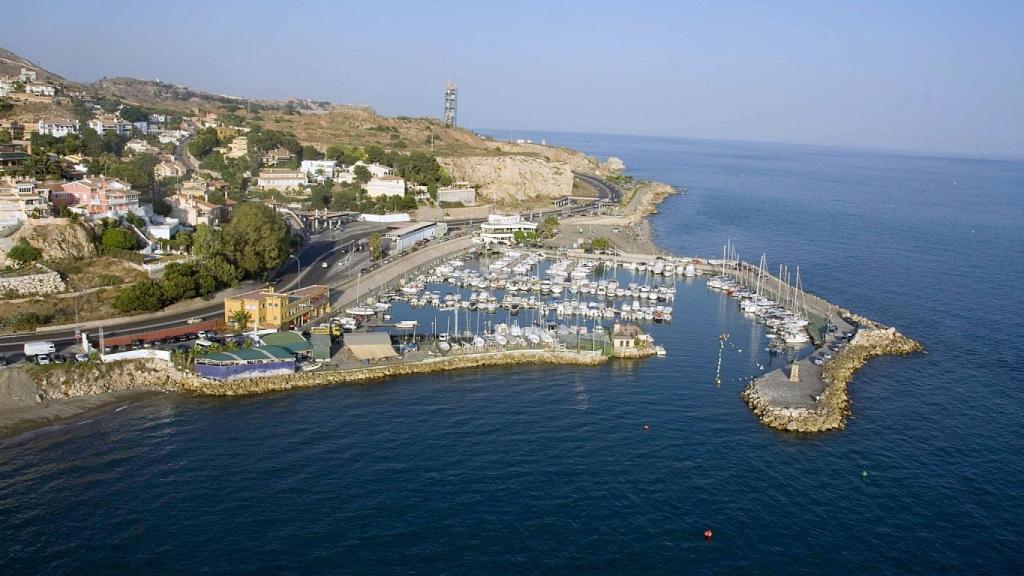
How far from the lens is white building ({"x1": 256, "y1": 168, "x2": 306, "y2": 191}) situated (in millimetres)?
71812

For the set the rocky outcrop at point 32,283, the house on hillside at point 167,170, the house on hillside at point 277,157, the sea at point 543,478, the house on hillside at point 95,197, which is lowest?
the sea at point 543,478

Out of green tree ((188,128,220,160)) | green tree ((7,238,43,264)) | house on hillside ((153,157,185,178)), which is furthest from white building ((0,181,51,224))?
green tree ((188,128,220,160))

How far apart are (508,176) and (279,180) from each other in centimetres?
2702

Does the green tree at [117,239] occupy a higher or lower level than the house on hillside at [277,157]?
lower

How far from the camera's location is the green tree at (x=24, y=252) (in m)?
34.5

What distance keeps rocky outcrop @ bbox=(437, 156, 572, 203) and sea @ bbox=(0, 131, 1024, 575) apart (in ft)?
173

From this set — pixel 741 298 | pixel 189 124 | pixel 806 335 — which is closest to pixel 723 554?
pixel 806 335

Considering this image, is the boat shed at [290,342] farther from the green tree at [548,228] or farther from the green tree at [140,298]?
the green tree at [548,228]

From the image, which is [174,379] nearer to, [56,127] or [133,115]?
[56,127]

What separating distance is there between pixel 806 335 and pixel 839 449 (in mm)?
13411

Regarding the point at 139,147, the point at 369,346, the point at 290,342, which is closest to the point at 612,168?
the point at 139,147

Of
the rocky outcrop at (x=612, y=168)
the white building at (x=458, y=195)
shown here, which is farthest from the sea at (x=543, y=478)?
the rocky outcrop at (x=612, y=168)

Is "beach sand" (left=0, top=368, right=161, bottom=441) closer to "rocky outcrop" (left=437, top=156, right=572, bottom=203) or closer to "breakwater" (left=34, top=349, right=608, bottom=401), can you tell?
"breakwater" (left=34, top=349, right=608, bottom=401)

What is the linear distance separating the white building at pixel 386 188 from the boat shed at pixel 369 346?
42109 millimetres
